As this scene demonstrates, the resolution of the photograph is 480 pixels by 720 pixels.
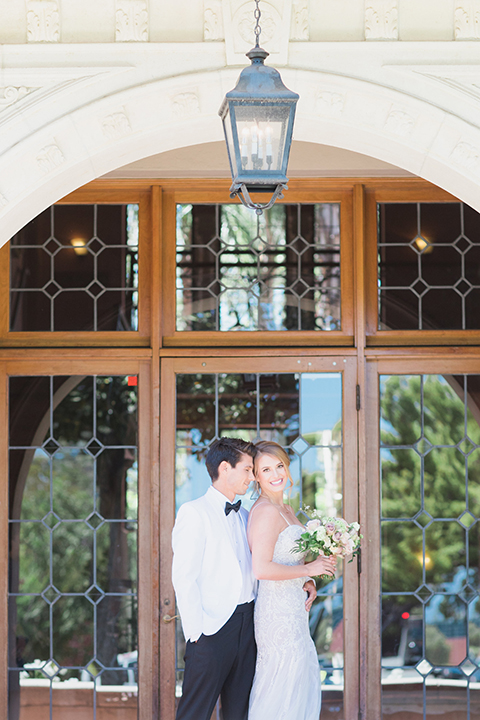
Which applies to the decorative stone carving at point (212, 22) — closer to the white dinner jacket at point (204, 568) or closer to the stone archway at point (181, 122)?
the stone archway at point (181, 122)

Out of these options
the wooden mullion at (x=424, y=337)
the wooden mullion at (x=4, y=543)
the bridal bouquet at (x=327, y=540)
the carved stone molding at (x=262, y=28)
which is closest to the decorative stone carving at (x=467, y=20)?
the carved stone molding at (x=262, y=28)

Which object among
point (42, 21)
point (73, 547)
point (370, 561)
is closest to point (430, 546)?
point (370, 561)

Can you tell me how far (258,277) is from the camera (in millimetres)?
4941

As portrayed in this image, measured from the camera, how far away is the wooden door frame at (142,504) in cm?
468

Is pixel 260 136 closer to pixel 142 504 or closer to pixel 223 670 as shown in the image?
pixel 223 670

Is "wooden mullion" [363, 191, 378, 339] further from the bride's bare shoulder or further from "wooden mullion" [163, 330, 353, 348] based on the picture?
the bride's bare shoulder

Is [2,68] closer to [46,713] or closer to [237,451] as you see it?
[237,451]

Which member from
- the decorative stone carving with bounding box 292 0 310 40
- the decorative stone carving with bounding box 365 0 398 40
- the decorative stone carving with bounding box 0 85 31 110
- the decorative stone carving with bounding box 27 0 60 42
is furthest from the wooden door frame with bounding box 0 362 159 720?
the decorative stone carving with bounding box 365 0 398 40

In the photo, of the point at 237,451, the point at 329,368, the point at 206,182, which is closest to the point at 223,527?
the point at 237,451

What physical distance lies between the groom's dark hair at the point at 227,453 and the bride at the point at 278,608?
0.21ft

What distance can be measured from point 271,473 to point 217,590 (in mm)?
→ 580

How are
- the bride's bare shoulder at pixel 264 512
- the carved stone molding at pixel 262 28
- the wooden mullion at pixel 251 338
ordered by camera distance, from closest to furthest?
the carved stone molding at pixel 262 28, the bride's bare shoulder at pixel 264 512, the wooden mullion at pixel 251 338

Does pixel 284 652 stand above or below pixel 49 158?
below

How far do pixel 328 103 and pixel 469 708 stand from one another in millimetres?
3458
